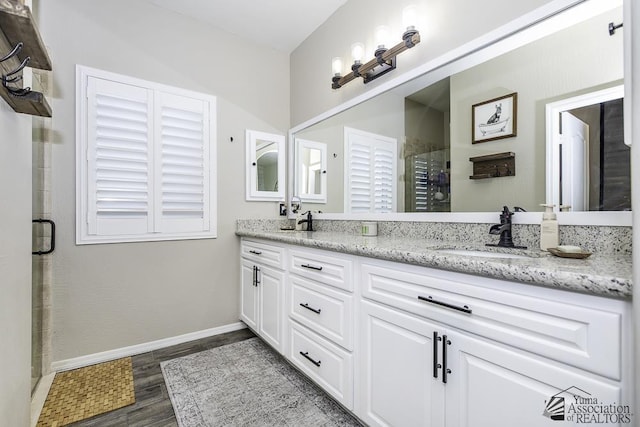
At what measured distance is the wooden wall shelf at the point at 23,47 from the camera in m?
0.84

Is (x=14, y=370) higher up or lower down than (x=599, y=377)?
lower down

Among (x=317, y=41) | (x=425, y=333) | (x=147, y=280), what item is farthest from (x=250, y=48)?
(x=425, y=333)

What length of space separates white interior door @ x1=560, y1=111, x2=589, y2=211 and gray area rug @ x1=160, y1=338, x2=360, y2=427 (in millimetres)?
1478

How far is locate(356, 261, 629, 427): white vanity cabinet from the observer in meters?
0.75

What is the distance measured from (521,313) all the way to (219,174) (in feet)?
8.03

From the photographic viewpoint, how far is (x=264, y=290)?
2.26m

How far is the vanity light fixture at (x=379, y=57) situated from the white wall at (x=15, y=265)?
1.93 metres

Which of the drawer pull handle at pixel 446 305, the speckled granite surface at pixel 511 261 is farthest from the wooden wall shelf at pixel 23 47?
the drawer pull handle at pixel 446 305

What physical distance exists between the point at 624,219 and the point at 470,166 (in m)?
0.66

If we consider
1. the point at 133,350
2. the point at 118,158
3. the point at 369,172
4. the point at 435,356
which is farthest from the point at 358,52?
the point at 133,350

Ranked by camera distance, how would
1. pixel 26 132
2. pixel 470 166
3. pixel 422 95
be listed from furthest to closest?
pixel 422 95
pixel 470 166
pixel 26 132

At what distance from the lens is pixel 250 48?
288cm

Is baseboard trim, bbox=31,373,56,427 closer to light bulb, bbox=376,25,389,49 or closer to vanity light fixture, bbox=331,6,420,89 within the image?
vanity light fixture, bbox=331,6,420,89

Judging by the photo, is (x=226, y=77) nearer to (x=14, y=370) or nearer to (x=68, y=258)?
(x=68, y=258)
